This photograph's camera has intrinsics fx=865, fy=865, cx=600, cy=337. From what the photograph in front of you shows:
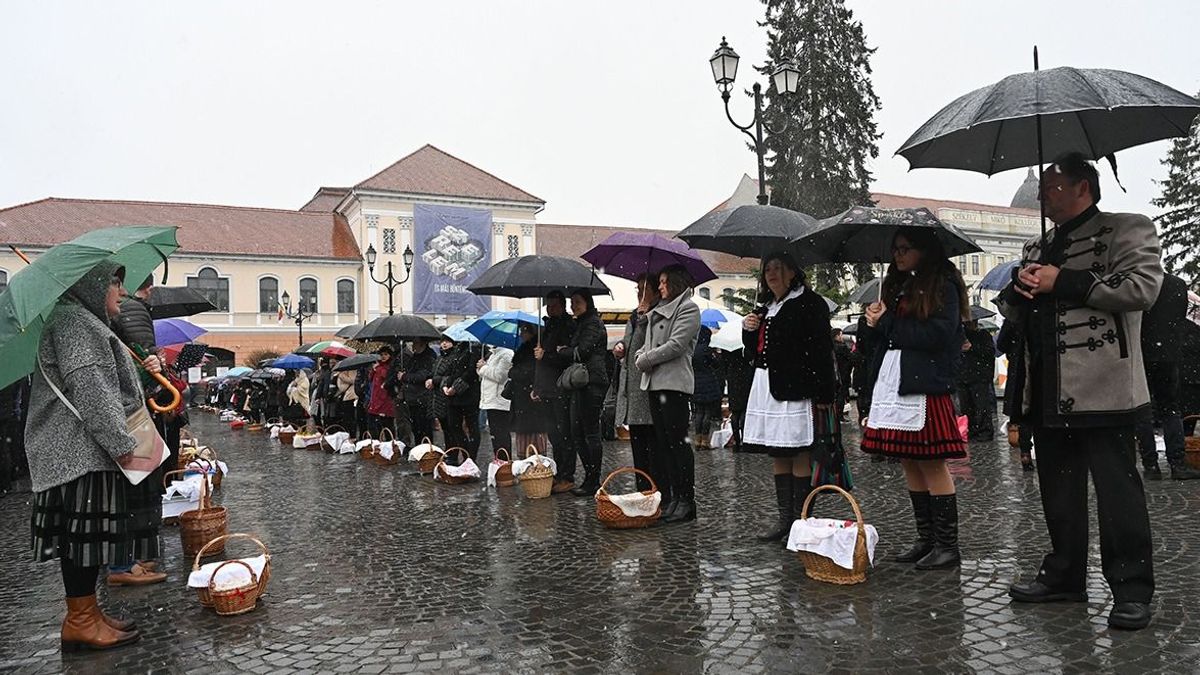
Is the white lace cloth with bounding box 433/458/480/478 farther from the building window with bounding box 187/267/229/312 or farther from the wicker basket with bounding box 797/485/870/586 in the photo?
the building window with bounding box 187/267/229/312

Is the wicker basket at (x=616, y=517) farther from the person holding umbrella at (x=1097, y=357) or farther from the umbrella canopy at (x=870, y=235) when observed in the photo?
the person holding umbrella at (x=1097, y=357)

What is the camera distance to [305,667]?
3812 millimetres

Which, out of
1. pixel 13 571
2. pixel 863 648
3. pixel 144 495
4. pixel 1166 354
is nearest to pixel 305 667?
pixel 144 495

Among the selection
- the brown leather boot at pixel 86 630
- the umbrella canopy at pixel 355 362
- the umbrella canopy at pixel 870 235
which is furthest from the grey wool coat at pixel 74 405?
the umbrella canopy at pixel 355 362

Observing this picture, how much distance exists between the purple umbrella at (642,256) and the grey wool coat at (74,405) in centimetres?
418

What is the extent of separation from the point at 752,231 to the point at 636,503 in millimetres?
2121

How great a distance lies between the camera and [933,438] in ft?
15.4

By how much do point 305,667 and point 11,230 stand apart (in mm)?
48490

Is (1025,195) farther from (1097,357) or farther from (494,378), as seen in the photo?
(1097,357)

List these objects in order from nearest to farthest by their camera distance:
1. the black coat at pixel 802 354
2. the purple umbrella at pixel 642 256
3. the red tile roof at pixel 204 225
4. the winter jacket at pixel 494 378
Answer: the black coat at pixel 802 354 < the purple umbrella at pixel 642 256 < the winter jacket at pixel 494 378 < the red tile roof at pixel 204 225

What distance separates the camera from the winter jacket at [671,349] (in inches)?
251

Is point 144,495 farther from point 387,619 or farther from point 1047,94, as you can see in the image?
point 1047,94

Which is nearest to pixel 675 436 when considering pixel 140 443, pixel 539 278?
pixel 539 278

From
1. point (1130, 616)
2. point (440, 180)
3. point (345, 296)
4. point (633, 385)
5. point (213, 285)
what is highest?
point (440, 180)
